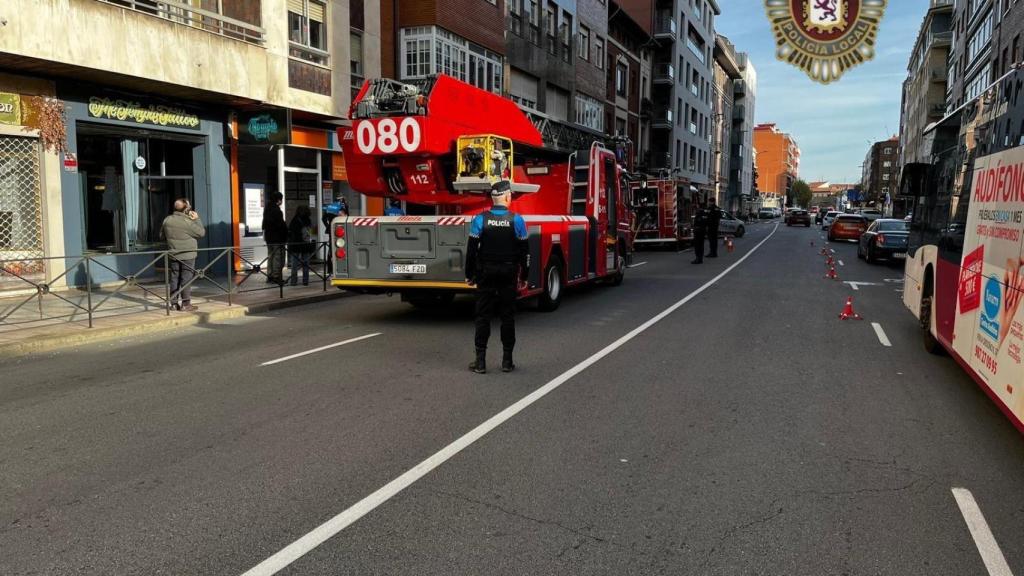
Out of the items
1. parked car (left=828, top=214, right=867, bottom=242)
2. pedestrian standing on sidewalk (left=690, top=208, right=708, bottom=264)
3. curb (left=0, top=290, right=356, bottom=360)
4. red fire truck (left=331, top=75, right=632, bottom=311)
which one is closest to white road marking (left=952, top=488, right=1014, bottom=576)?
red fire truck (left=331, top=75, right=632, bottom=311)

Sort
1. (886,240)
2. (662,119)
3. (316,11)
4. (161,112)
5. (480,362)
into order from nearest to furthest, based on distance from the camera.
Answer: (480,362) < (161,112) < (316,11) < (886,240) < (662,119)

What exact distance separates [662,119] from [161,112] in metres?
44.9

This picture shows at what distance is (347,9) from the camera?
19219 millimetres

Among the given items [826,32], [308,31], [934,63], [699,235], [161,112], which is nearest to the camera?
[826,32]

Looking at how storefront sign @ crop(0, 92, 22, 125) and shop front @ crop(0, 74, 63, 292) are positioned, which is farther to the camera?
shop front @ crop(0, 74, 63, 292)

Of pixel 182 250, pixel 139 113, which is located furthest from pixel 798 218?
pixel 182 250

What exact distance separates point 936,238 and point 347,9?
15479 millimetres

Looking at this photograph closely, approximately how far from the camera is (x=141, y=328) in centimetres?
1016

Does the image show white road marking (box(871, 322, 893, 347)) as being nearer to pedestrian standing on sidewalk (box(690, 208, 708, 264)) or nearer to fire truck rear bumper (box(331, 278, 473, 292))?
fire truck rear bumper (box(331, 278, 473, 292))

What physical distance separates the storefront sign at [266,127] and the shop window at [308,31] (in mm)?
1846

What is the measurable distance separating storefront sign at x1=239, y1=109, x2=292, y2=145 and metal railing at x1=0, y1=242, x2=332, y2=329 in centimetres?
347

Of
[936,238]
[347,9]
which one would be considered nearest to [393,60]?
[347,9]

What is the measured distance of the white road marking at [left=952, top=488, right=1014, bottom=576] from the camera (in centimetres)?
344

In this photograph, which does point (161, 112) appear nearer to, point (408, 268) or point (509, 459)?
point (408, 268)
